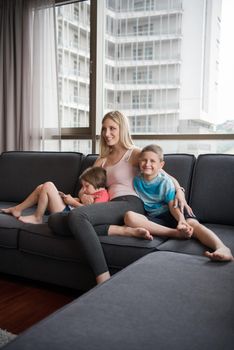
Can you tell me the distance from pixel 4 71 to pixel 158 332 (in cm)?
337

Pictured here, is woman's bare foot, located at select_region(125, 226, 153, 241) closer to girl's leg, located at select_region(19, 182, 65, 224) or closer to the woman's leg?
the woman's leg

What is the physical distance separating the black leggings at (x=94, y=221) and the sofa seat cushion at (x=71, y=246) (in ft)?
0.19

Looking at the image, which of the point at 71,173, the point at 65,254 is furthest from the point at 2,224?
the point at 71,173

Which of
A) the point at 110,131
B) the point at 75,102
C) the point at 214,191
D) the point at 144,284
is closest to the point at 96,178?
the point at 110,131

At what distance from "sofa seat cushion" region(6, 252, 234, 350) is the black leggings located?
0.41 metres

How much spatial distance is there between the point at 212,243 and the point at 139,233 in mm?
357

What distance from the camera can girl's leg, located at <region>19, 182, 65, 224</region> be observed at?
219 cm

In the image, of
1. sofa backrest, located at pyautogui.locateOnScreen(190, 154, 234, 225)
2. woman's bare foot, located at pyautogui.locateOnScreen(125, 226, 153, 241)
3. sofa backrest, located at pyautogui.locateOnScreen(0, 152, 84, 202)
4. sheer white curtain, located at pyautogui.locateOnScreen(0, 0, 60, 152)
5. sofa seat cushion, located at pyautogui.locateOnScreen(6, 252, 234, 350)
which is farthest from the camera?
sheer white curtain, located at pyautogui.locateOnScreen(0, 0, 60, 152)

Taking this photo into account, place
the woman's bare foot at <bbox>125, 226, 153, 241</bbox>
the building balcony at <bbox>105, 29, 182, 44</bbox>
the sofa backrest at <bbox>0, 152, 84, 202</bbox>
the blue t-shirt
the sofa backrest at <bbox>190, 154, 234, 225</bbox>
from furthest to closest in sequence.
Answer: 1. the building balcony at <bbox>105, 29, 182, 44</bbox>
2. the sofa backrest at <bbox>0, 152, 84, 202</bbox>
3. the sofa backrest at <bbox>190, 154, 234, 225</bbox>
4. the blue t-shirt
5. the woman's bare foot at <bbox>125, 226, 153, 241</bbox>

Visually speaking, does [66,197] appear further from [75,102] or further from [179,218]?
[75,102]

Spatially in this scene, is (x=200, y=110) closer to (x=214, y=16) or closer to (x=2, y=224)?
(x=214, y=16)

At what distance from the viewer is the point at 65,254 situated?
1.86 m

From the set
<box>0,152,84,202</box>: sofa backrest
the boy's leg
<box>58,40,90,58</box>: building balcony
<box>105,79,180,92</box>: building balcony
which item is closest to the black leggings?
the boy's leg

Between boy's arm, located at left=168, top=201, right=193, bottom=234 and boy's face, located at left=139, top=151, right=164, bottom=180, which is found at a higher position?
boy's face, located at left=139, top=151, right=164, bottom=180
